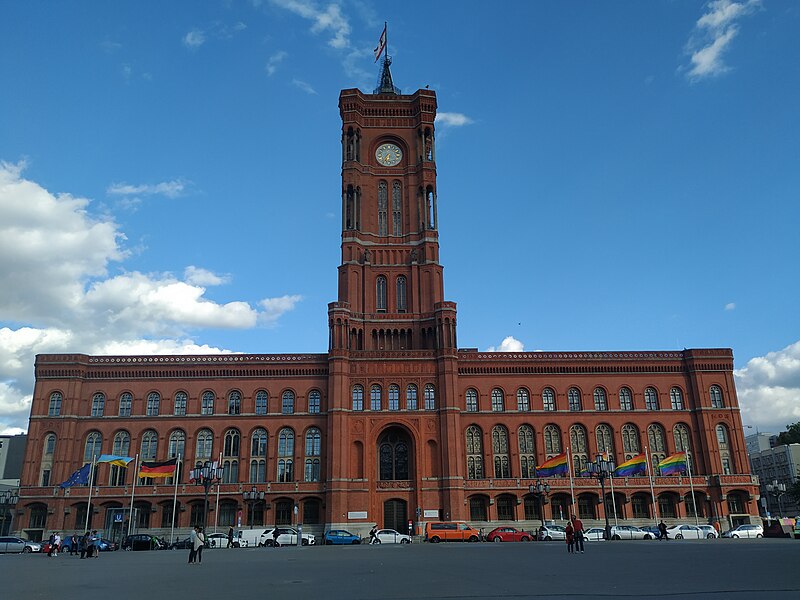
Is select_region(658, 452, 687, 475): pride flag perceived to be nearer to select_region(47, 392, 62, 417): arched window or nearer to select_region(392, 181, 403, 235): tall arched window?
select_region(392, 181, 403, 235): tall arched window

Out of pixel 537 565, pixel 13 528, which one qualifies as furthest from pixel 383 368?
pixel 537 565

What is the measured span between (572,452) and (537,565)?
152 ft

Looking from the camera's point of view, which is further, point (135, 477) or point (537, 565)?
point (135, 477)

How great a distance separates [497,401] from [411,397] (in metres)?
8.99

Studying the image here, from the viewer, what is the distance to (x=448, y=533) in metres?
55.8

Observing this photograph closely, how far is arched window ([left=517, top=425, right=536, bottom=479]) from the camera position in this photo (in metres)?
67.0

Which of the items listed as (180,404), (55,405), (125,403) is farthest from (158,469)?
(55,405)

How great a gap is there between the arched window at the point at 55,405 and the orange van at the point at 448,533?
3735cm

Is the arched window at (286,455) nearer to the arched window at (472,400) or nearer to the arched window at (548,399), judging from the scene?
the arched window at (472,400)

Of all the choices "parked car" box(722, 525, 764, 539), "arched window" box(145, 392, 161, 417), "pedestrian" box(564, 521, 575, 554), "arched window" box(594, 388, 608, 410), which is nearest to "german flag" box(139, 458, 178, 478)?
"arched window" box(145, 392, 161, 417)

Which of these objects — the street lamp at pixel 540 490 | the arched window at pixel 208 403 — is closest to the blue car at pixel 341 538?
the street lamp at pixel 540 490

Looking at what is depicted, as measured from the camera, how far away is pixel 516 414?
224 ft

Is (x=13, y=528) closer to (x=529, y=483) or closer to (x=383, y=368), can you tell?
(x=383, y=368)

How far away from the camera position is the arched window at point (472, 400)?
68500 mm
